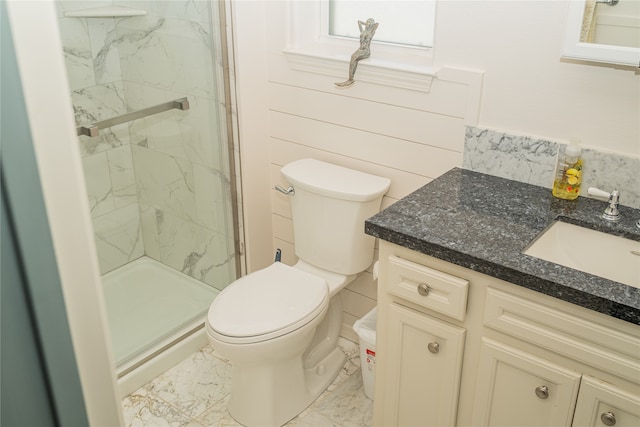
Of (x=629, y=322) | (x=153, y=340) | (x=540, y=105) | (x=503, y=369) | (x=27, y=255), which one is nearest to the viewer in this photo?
(x=27, y=255)

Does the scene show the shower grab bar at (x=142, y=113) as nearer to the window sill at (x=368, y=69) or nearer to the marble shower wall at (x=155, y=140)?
the marble shower wall at (x=155, y=140)

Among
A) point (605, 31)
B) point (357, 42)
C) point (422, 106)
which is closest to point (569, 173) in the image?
point (605, 31)

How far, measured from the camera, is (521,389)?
1561 mm

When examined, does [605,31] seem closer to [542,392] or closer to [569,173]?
[569,173]

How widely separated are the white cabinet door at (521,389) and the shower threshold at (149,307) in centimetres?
135

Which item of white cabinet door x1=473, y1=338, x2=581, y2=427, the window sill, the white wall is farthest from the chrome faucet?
the window sill

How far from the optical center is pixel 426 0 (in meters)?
2.04

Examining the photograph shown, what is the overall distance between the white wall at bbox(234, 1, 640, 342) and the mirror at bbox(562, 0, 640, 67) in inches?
5.7

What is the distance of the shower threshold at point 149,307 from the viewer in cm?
245

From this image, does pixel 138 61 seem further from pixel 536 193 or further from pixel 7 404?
pixel 7 404

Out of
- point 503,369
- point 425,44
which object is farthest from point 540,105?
point 503,369

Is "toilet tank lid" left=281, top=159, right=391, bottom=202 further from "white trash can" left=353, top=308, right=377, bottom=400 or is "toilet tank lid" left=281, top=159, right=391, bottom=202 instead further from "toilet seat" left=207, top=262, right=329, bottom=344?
"white trash can" left=353, top=308, right=377, bottom=400

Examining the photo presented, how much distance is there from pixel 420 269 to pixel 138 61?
1600mm

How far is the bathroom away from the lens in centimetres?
172
